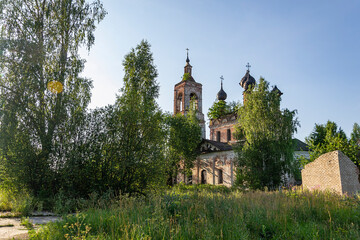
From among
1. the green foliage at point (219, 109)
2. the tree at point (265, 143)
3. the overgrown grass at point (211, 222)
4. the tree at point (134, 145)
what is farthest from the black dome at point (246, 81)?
the overgrown grass at point (211, 222)

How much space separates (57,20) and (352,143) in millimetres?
16266

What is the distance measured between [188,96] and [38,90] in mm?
33074

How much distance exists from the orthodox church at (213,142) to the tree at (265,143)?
4.97 m

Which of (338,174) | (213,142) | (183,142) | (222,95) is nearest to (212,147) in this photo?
(213,142)

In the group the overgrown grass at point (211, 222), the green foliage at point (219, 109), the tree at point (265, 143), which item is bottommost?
the overgrown grass at point (211, 222)

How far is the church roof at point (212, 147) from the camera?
102 ft

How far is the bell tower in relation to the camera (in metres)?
42.2

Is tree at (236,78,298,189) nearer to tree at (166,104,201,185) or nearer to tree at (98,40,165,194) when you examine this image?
tree at (98,40,165,194)

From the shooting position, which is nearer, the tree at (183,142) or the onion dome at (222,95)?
the tree at (183,142)

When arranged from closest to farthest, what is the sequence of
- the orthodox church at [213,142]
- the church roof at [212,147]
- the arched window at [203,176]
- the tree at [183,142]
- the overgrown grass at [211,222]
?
the overgrown grass at [211,222], the orthodox church at [213,142], the church roof at [212,147], the tree at [183,142], the arched window at [203,176]

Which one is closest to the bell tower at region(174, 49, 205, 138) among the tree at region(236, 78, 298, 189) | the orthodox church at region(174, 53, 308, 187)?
the orthodox church at region(174, 53, 308, 187)

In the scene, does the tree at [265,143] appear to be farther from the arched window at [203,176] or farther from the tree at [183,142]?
the arched window at [203,176]

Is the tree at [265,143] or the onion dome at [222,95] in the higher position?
the onion dome at [222,95]

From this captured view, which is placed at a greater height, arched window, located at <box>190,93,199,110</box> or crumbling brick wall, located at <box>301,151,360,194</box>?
arched window, located at <box>190,93,199,110</box>
